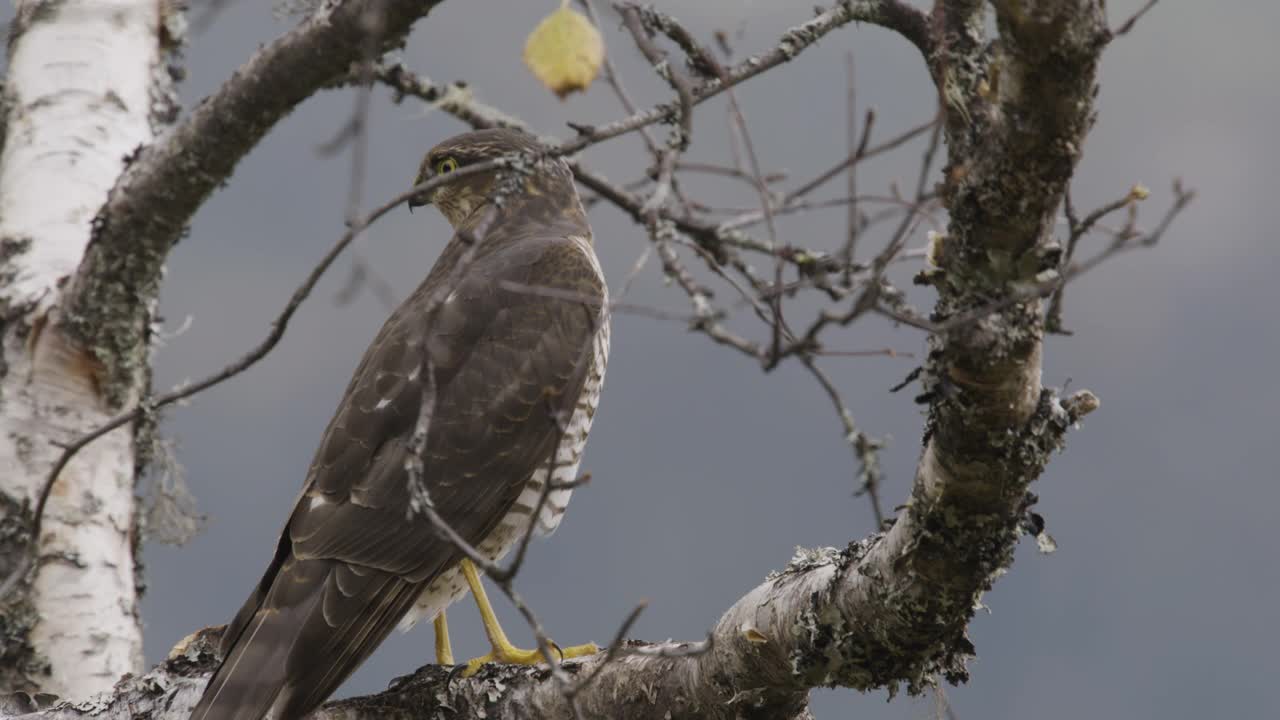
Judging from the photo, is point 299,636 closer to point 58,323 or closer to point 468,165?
point 468,165

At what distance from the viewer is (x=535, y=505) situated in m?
4.65

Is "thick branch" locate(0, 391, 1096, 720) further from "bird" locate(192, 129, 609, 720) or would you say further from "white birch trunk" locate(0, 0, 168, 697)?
"white birch trunk" locate(0, 0, 168, 697)

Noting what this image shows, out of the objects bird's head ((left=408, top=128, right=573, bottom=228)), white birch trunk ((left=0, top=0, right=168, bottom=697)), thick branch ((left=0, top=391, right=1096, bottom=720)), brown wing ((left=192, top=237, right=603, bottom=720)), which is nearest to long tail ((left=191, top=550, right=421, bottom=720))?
brown wing ((left=192, top=237, right=603, bottom=720))

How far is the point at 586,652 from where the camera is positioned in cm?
429

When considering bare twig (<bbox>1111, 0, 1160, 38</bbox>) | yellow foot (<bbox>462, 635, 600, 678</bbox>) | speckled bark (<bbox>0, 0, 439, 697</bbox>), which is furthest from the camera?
speckled bark (<bbox>0, 0, 439, 697</bbox>)

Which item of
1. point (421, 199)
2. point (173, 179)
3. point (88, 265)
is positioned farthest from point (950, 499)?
point (88, 265)

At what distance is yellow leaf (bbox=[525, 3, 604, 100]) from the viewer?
106 inches

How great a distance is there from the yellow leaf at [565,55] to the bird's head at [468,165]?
105 inches

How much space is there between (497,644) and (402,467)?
2.10 feet

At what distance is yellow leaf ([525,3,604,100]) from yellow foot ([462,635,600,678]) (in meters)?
1.97

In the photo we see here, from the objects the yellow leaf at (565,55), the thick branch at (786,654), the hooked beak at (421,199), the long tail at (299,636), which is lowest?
the thick branch at (786,654)

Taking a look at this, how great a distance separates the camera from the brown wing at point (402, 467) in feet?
12.7

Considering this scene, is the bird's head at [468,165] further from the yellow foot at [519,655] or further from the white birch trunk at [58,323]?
the yellow foot at [519,655]

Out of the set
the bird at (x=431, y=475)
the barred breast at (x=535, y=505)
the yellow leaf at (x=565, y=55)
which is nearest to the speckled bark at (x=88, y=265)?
the bird at (x=431, y=475)
